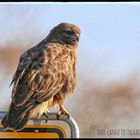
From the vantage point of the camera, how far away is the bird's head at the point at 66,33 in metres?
4.03

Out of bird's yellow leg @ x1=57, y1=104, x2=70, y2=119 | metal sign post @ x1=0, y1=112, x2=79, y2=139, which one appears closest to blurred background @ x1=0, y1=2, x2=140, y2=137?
bird's yellow leg @ x1=57, y1=104, x2=70, y2=119

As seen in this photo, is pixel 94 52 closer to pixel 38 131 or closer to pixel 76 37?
pixel 76 37

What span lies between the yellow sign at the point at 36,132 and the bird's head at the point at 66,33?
2.82ft

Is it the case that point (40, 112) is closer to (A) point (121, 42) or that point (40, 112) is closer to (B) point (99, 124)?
(B) point (99, 124)

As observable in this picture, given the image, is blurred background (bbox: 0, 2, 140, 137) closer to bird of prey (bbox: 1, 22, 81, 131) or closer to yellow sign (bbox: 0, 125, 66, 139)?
bird of prey (bbox: 1, 22, 81, 131)

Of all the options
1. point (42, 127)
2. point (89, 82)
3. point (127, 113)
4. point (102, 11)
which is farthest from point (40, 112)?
point (102, 11)

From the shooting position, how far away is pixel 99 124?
3.92 metres

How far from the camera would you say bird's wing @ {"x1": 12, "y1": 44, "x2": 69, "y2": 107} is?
12.9ft

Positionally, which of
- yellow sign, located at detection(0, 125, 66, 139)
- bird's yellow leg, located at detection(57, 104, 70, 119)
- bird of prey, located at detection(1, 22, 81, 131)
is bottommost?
yellow sign, located at detection(0, 125, 66, 139)

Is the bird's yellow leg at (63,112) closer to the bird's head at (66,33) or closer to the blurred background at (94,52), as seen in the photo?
the blurred background at (94,52)

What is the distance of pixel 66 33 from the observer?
13.4 feet

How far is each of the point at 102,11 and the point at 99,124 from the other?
44.3 inches

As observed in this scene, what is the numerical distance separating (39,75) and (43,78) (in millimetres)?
49

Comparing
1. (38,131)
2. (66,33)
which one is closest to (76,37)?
(66,33)
